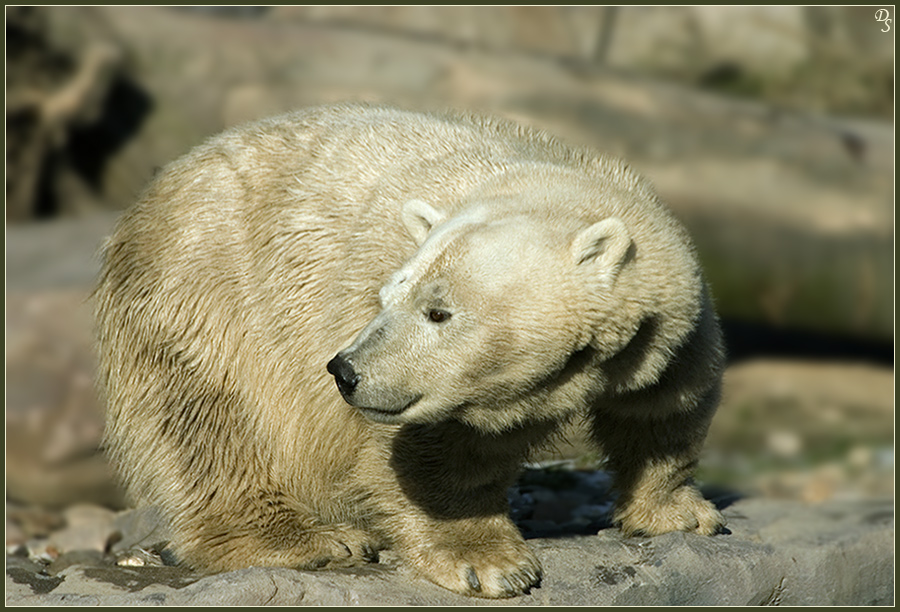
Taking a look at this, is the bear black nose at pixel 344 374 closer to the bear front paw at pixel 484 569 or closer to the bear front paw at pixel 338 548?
the bear front paw at pixel 484 569

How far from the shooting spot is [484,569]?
16.8 ft

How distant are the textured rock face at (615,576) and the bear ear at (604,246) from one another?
1.65 metres

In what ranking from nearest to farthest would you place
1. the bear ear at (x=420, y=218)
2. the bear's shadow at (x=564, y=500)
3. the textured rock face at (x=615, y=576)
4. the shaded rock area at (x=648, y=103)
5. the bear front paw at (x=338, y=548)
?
the bear ear at (x=420, y=218), the textured rock face at (x=615, y=576), the bear front paw at (x=338, y=548), the bear's shadow at (x=564, y=500), the shaded rock area at (x=648, y=103)

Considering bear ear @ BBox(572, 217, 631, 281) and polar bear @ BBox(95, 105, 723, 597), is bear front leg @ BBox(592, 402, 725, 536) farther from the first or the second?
bear ear @ BBox(572, 217, 631, 281)

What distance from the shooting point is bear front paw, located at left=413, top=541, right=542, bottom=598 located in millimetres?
5082

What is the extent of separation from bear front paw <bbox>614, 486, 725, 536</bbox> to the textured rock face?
8cm

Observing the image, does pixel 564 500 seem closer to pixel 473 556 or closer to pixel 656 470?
pixel 656 470

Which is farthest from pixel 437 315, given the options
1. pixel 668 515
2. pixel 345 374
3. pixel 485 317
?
pixel 668 515

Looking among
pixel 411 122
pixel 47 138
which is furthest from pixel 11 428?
pixel 411 122

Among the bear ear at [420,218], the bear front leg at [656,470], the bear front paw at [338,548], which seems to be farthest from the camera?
the bear front leg at [656,470]

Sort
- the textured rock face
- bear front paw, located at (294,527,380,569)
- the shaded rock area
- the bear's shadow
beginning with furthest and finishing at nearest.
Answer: the shaded rock area → the bear's shadow → bear front paw, located at (294,527,380,569) → the textured rock face

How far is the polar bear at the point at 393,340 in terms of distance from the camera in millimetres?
4391

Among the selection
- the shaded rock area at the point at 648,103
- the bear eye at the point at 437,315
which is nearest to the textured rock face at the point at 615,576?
the bear eye at the point at 437,315

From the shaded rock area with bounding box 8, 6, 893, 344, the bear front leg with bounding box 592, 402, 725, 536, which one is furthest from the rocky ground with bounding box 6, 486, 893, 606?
the shaded rock area with bounding box 8, 6, 893, 344
